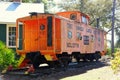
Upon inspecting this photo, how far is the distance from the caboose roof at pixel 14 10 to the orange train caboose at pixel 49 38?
3.36 m

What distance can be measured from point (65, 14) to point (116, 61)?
11242 mm

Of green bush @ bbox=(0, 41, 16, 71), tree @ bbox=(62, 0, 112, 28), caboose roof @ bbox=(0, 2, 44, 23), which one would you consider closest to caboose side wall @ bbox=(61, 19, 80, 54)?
green bush @ bbox=(0, 41, 16, 71)

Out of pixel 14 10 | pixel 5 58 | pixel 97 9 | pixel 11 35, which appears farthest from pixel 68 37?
pixel 97 9

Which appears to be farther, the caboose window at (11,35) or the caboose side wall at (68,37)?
the caboose window at (11,35)

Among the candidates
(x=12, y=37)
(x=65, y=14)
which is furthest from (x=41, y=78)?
(x=12, y=37)

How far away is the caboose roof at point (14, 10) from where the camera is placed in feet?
74.3

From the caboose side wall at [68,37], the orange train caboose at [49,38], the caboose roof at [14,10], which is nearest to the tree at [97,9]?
the caboose roof at [14,10]

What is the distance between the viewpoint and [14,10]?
80.5 feet

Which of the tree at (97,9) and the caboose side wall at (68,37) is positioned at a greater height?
the tree at (97,9)

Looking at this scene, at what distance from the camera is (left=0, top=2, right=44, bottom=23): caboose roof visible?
22.6m

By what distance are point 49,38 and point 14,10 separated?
922 centimetres

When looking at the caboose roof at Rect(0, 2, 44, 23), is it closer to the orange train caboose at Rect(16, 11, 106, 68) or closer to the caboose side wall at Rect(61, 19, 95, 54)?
the orange train caboose at Rect(16, 11, 106, 68)

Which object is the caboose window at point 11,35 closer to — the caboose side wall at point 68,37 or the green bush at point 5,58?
the green bush at point 5,58

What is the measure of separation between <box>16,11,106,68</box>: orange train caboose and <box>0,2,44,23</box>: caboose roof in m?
3.36
